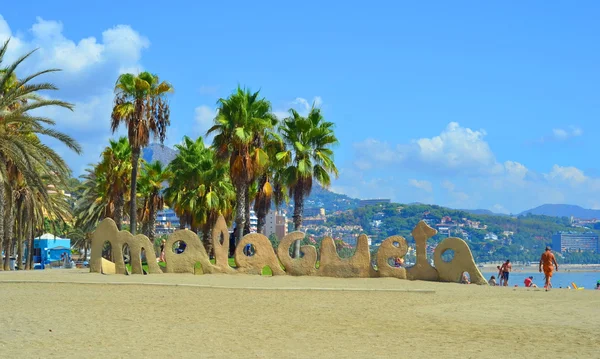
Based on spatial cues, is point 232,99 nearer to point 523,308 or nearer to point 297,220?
point 297,220

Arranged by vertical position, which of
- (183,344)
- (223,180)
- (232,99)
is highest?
(232,99)

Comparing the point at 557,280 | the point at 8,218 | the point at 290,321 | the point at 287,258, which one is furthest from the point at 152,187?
the point at 557,280

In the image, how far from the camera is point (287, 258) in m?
28.3

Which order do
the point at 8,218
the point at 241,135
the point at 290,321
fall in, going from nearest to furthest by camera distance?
the point at 290,321
the point at 241,135
the point at 8,218

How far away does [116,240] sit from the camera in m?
28.6

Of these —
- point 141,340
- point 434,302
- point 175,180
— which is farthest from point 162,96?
point 141,340

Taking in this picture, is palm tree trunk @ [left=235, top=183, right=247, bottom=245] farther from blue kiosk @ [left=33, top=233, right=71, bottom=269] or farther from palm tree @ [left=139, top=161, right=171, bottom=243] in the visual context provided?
blue kiosk @ [left=33, top=233, right=71, bottom=269]

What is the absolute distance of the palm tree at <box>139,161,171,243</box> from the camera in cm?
4869

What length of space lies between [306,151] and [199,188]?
9370 millimetres

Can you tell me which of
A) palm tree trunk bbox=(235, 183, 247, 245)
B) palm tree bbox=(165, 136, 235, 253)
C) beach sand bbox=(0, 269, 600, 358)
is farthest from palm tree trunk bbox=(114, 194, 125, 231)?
beach sand bbox=(0, 269, 600, 358)

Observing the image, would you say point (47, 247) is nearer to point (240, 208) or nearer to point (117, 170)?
point (117, 170)

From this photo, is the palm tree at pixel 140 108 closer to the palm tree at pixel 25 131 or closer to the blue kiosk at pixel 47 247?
the palm tree at pixel 25 131

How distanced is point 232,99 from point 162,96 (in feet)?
14.5

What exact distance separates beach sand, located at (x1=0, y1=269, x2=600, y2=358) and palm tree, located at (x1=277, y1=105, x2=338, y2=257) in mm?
13150
